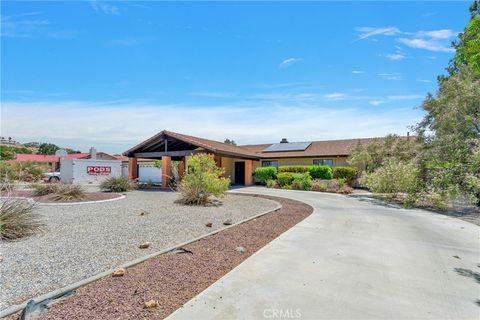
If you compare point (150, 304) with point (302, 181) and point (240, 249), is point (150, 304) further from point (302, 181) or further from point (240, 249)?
point (302, 181)

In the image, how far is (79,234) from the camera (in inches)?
255

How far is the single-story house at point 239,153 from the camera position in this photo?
21062 mm

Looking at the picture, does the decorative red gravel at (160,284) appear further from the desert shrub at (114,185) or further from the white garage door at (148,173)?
the white garage door at (148,173)

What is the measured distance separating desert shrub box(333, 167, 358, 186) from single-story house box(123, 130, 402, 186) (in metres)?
1.82

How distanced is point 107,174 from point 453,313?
2923 centimetres

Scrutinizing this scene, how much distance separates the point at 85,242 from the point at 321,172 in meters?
19.7

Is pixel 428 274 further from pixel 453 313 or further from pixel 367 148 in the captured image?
pixel 367 148

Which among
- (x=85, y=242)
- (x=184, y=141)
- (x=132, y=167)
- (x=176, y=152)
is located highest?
(x=184, y=141)

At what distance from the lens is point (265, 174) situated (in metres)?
24.9

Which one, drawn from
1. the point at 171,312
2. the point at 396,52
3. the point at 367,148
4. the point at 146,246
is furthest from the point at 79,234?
the point at 367,148

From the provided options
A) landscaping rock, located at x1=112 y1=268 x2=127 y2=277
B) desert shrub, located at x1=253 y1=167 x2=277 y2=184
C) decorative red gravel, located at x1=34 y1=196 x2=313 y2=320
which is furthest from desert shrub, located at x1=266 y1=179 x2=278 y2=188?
landscaping rock, located at x1=112 y1=268 x2=127 y2=277

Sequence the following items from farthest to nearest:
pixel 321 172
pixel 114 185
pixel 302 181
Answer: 1. pixel 321 172
2. pixel 302 181
3. pixel 114 185

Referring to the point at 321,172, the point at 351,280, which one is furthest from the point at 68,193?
the point at 321,172

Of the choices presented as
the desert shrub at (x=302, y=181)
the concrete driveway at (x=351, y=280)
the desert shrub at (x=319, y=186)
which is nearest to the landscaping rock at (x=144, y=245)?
the concrete driveway at (x=351, y=280)
